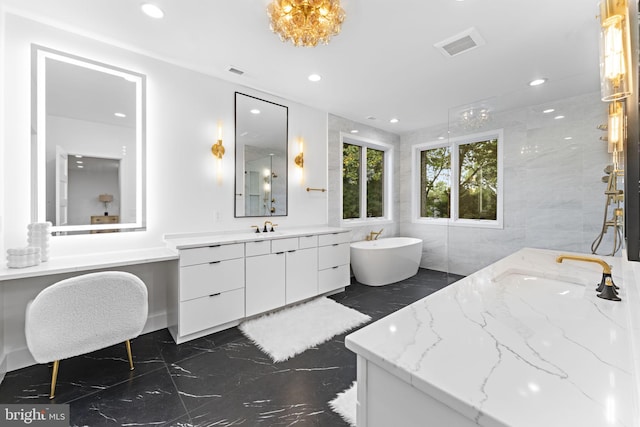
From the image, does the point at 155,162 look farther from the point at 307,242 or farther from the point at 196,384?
the point at 196,384

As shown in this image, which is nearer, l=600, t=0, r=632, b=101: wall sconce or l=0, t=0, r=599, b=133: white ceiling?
l=600, t=0, r=632, b=101: wall sconce

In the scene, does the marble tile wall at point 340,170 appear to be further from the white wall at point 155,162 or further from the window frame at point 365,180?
the white wall at point 155,162

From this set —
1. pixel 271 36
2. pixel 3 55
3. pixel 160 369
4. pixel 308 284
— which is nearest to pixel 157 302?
pixel 160 369

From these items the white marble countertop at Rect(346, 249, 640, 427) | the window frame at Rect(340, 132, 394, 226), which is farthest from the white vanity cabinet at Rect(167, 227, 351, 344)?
the white marble countertop at Rect(346, 249, 640, 427)

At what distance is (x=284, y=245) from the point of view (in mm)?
3041

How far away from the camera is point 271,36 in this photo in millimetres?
2262

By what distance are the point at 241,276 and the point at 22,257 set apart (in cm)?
153

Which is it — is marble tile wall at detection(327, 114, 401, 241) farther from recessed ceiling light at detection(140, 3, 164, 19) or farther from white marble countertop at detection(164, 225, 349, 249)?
recessed ceiling light at detection(140, 3, 164, 19)

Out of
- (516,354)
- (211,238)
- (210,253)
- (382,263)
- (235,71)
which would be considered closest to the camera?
(516,354)

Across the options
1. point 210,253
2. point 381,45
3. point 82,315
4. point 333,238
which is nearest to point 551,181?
point 381,45

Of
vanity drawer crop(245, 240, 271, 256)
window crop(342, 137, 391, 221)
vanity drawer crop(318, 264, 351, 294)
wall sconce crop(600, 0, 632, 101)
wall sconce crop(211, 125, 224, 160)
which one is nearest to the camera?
wall sconce crop(600, 0, 632, 101)

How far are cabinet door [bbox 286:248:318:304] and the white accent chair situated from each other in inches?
57.9

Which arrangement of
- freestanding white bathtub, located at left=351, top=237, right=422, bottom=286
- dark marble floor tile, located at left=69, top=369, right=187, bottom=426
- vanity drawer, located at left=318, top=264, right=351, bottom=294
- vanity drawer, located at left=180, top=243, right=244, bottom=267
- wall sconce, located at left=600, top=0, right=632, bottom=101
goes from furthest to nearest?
freestanding white bathtub, located at left=351, top=237, right=422, bottom=286, vanity drawer, located at left=318, top=264, right=351, bottom=294, vanity drawer, located at left=180, top=243, right=244, bottom=267, dark marble floor tile, located at left=69, top=369, right=187, bottom=426, wall sconce, located at left=600, top=0, right=632, bottom=101

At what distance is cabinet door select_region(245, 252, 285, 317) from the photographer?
9.04 ft
